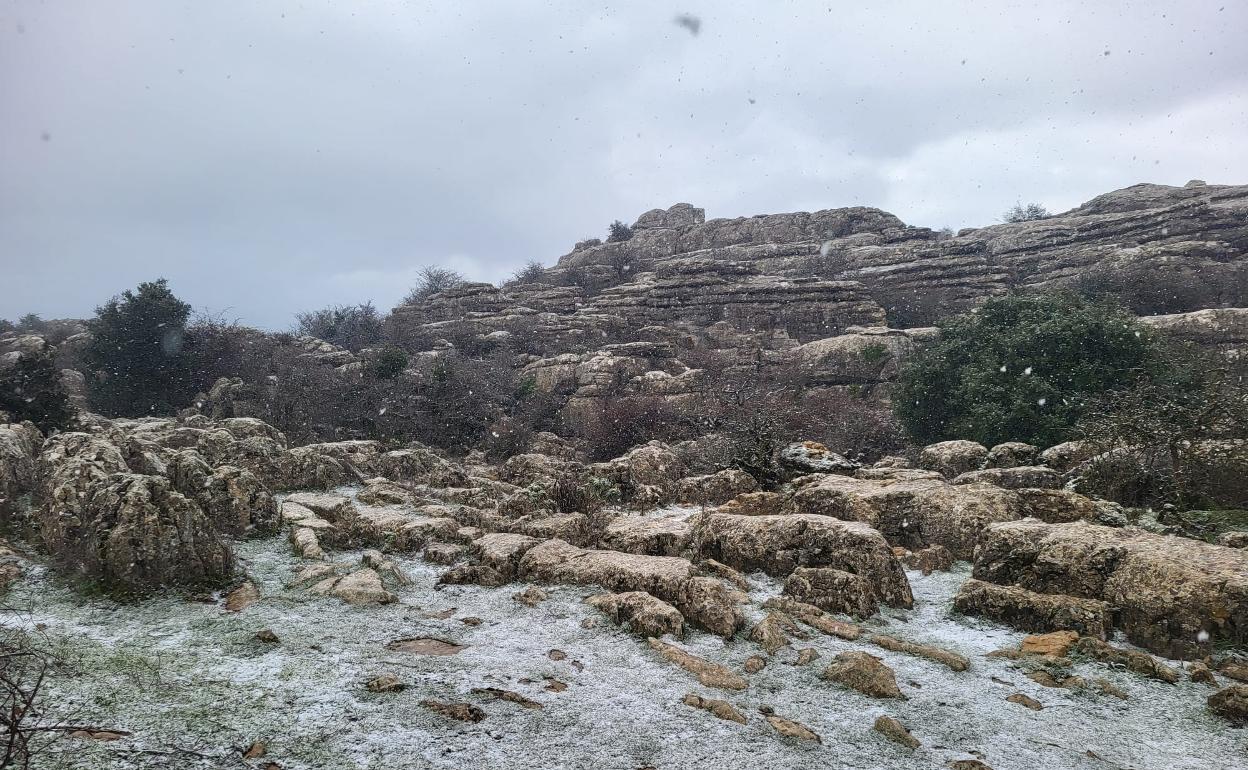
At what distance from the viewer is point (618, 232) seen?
69.4 m

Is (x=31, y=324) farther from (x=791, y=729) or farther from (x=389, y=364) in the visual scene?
(x=791, y=729)

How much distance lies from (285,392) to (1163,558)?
75.7 feet

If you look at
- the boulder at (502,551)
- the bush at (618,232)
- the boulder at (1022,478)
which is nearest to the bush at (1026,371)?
the boulder at (1022,478)

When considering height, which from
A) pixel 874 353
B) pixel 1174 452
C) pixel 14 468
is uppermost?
pixel 874 353

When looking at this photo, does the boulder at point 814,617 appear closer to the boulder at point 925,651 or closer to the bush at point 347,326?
the boulder at point 925,651

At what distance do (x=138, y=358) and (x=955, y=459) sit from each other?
29503 mm

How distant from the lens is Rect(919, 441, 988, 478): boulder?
11.4 meters

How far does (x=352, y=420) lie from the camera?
20.8 metres

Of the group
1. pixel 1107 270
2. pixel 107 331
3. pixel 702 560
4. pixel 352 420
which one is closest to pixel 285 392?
pixel 352 420

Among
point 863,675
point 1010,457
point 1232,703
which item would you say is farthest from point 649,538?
point 1010,457

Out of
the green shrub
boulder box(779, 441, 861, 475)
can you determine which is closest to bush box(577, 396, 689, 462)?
boulder box(779, 441, 861, 475)

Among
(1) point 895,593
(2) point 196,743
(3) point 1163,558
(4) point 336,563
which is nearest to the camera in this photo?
(2) point 196,743

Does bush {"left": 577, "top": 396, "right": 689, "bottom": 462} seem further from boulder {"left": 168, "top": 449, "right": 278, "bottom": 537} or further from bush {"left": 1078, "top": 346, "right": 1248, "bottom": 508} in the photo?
bush {"left": 1078, "top": 346, "right": 1248, "bottom": 508}

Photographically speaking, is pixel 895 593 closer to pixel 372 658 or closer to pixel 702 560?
pixel 702 560
